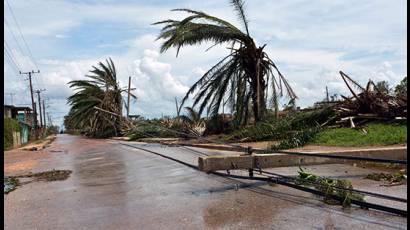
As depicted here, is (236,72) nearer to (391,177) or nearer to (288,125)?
(288,125)

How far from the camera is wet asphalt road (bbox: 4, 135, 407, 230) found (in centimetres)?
573

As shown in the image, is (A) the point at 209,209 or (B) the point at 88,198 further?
(B) the point at 88,198

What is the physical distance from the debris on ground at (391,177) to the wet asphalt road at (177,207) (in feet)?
5.52

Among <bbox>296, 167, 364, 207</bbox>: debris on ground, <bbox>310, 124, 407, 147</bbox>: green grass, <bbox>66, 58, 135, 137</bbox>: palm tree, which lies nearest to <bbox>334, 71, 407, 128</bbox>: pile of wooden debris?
<bbox>310, 124, 407, 147</bbox>: green grass

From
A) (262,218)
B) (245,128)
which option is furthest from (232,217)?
(245,128)

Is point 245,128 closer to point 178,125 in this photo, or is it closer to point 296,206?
point 178,125

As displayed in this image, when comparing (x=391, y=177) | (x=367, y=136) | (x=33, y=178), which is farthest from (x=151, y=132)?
(x=391, y=177)

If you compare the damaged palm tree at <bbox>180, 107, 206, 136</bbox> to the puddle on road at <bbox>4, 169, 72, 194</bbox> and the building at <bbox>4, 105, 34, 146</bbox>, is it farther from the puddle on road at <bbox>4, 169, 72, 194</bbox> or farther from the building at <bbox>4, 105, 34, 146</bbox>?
the building at <bbox>4, 105, 34, 146</bbox>

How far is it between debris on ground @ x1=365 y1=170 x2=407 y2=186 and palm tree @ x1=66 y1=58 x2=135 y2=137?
35451mm

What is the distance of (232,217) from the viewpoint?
6113 millimetres

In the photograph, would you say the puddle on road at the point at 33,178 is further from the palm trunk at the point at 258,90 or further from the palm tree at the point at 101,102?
the palm tree at the point at 101,102

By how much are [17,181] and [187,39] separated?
11.0m

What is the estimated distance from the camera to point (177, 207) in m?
6.95

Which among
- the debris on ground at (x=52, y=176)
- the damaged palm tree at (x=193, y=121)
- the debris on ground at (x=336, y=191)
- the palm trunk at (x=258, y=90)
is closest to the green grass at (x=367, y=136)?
the palm trunk at (x=258, y=90)
